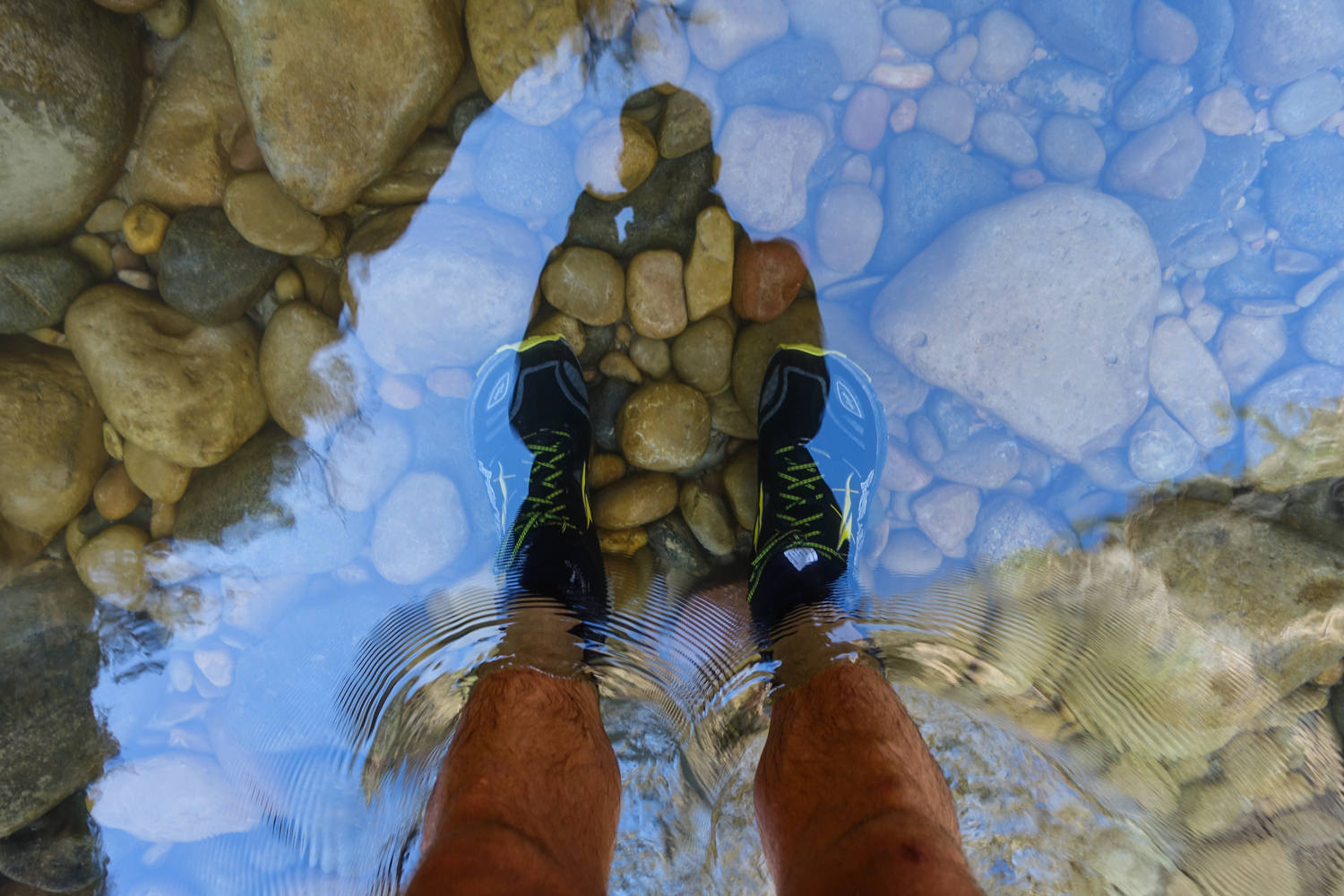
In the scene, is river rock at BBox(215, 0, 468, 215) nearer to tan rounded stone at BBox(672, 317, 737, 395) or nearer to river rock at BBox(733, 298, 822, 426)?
tan rounded stone at BBox(672, 317, 737, 395)

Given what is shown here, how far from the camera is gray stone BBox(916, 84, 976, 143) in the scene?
2.35m

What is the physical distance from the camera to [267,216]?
2.22m

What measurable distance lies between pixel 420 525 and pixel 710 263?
1.49 metres

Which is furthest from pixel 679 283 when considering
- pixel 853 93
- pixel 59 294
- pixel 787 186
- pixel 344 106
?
pixel 59 294

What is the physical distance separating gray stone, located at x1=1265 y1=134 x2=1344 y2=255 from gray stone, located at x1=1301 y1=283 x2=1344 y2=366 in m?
0.16

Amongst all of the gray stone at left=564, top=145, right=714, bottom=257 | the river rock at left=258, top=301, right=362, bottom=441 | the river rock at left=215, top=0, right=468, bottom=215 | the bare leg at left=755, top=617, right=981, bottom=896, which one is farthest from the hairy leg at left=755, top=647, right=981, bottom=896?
the river rock at left=215, top=0, right=468, bottom=215

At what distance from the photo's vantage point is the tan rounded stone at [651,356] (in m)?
2.44

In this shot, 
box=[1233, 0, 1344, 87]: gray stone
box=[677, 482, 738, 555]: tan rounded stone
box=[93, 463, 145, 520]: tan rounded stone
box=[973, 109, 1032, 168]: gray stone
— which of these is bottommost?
box=[677, 482, 738, 555]: tan rounded stone

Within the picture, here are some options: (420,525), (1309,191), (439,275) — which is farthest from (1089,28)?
(420,525)

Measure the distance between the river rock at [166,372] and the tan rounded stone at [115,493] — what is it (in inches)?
10.2

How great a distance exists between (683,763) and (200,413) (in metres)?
2.13

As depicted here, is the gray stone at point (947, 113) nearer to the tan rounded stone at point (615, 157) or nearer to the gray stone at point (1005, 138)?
the gray stone at point (1005, 138)

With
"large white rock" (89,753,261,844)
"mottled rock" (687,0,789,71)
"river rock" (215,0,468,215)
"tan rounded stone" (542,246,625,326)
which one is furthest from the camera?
"large white rock" (89,753,261,844)

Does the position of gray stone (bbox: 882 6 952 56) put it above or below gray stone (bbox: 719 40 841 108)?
above
